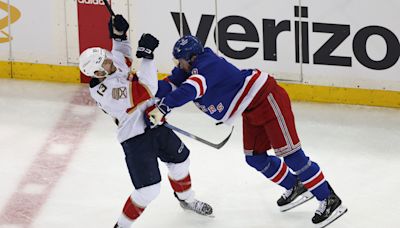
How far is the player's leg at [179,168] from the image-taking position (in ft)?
19.8

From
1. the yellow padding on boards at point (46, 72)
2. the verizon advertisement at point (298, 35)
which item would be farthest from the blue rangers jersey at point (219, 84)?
the yellow padding on boards at point (46, 72)

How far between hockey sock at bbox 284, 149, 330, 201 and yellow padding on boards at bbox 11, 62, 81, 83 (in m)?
2.79

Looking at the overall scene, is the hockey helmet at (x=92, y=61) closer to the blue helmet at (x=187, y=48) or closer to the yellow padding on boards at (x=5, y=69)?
the blue helmet at (x=187, y=48)

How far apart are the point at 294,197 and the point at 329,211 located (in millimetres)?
313

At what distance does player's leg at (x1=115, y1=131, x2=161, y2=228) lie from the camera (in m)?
5.93

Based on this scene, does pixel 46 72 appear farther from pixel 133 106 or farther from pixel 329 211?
pixel 329 211

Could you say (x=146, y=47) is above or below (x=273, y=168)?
above

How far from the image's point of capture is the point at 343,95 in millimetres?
7926

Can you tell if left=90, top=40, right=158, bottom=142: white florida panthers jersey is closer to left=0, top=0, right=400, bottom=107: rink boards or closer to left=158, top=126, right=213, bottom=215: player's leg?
left=158, top=126, right=213, bottom=215: player's leg

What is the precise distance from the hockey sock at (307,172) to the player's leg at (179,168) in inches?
21.5

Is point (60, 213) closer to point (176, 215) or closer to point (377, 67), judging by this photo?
point (176, 215)

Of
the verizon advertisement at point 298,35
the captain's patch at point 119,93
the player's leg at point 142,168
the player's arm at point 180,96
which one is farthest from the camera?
the verizon advertisement at point 298,35

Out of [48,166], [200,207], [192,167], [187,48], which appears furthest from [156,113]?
[48,166]

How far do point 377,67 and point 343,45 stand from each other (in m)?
0.27
